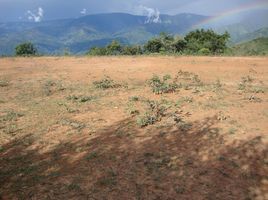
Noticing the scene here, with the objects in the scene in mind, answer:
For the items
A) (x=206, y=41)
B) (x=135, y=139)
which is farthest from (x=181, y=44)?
(x=135, y=139)

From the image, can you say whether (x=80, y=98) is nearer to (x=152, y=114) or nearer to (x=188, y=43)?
(x=152, y=114)

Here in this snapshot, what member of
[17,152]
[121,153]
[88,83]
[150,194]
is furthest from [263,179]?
[88,83]

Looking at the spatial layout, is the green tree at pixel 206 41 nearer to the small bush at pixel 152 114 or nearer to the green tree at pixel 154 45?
the green tree at pixel 154 45

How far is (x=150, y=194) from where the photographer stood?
696 centimetres

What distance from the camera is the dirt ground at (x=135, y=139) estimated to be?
24.0 ft

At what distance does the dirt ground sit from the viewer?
731 centimetres

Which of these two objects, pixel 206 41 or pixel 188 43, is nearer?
pixel 206 41

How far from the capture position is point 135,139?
994 centimetres

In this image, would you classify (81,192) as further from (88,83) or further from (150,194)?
(88,83)

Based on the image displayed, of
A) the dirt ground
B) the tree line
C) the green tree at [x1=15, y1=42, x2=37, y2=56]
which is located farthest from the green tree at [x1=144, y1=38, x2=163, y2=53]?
the dirt ground

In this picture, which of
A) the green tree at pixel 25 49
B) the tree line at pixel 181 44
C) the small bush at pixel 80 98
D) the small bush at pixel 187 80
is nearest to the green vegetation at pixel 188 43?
the tree line at pixel 181 44

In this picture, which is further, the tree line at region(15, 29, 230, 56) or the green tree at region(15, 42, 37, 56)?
the green tree at region(15, 42, 37, 56)

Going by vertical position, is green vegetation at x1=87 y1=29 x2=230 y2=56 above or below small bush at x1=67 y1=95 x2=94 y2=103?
above

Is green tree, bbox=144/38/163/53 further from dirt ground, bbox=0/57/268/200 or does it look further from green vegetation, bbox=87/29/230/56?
dirt ground, bbox=0/57/268/200
